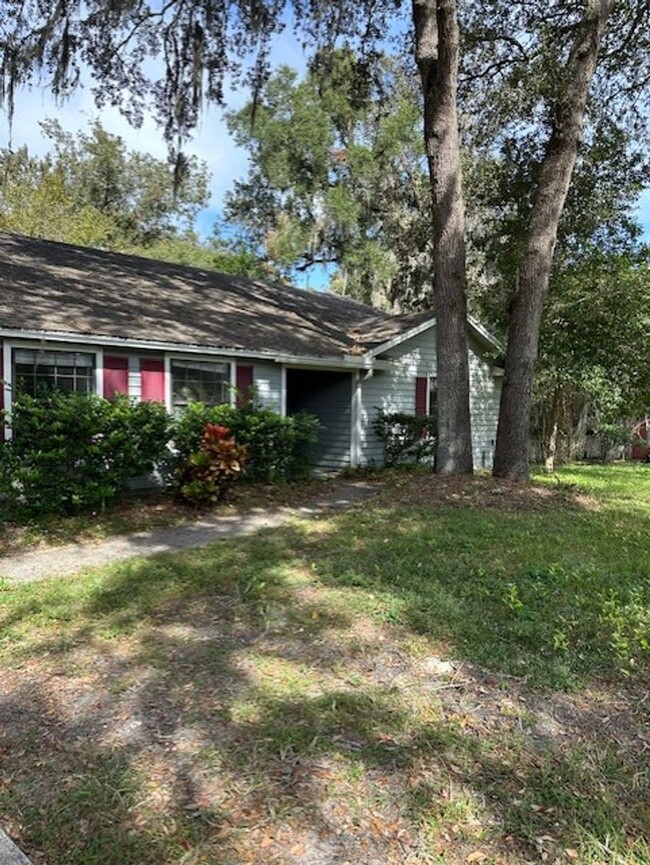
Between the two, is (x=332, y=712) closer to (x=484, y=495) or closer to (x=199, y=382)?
(x=484, y=495)

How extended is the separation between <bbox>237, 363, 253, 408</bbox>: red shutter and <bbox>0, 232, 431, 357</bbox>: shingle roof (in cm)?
41

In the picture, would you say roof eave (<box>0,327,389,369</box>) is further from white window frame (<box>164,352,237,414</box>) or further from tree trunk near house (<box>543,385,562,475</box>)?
tree trunk near house (<box>543,385,562,475</box>)

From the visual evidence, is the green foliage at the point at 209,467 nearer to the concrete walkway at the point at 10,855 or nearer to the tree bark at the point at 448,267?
the tree bark at the point at 448,267

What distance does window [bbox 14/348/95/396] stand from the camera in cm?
796

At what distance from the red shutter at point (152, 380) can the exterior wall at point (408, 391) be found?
14.2ft

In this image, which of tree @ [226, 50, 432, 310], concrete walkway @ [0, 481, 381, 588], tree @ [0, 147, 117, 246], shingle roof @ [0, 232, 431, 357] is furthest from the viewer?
tree @ [226, 50, 432, 310]

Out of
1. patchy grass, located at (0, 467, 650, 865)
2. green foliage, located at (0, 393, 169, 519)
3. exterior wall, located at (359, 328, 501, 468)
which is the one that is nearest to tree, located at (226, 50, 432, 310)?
exterior wall, located at (359, 328, 501, 468)

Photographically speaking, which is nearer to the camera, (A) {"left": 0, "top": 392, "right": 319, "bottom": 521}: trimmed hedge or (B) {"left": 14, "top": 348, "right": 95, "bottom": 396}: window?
(A) {"left": 0, "top": 392, "right": 319, "bottom": 521}: trimmed hedge

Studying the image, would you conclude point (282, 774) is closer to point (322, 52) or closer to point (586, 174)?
point (322, 52)

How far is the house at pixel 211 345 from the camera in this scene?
8.30 metres

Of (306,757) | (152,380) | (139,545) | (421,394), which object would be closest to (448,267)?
(421,394)

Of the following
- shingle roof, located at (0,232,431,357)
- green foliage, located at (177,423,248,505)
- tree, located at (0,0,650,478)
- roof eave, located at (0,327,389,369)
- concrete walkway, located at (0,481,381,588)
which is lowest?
concrete walkway, located at (0,481,381,588)

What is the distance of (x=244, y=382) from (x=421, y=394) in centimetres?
459

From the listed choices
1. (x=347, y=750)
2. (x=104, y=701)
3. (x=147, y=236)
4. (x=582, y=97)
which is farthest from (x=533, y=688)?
(x=147, y=236)
